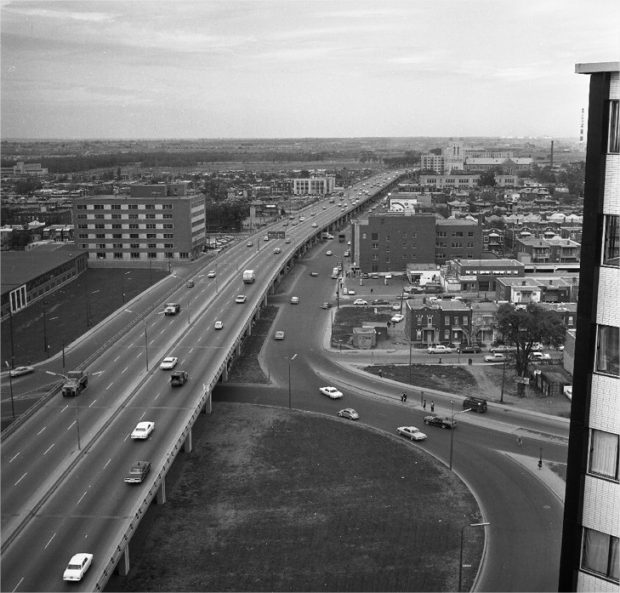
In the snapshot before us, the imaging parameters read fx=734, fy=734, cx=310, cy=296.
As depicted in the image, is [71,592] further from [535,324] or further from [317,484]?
[535,324]

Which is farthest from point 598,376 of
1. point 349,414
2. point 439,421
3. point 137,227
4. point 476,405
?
point 137,227

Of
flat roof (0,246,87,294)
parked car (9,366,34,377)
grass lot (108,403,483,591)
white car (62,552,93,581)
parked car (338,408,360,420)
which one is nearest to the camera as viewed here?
white car (62,552,93,581)

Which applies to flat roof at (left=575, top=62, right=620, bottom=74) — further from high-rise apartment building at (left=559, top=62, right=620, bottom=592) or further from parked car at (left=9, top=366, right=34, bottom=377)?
parked car at (left=9, top=366, right=34, bottom=377)

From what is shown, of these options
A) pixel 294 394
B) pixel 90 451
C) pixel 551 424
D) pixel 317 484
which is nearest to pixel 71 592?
pixel 90 451

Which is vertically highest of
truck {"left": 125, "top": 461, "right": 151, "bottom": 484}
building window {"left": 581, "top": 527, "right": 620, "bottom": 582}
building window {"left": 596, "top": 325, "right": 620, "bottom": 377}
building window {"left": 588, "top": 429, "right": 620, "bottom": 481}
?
building window {"left": 596, "top": 325, "right": 620, "bottom": 377}

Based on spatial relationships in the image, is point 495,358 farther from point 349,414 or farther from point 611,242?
point 611,242

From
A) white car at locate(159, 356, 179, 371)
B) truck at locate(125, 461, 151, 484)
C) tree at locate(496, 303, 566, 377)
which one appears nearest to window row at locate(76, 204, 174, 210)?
white car at locate(159, 356, 179, 371)

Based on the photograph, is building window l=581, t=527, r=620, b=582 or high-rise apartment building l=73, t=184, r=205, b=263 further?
high-rise apartment building l=73, t=184, r=205, b=263

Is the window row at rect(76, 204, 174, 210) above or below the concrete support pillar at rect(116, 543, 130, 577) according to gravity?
above
